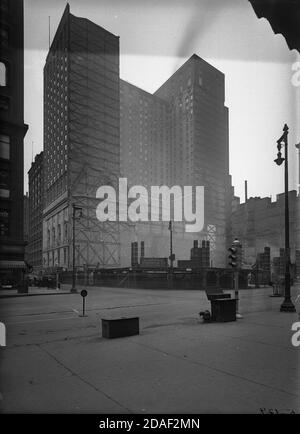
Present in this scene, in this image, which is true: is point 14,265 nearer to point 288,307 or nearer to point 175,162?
point 288,307

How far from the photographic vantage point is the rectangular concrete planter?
9.38 m

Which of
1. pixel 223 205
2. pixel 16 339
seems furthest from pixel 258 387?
pixel 223 205

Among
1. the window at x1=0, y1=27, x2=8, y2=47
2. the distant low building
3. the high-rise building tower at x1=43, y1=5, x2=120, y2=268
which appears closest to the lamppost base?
the window at x1=0, y1=27, x2=8, y2=47

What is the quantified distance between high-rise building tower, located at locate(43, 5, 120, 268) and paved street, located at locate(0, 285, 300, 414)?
6724 centimetres

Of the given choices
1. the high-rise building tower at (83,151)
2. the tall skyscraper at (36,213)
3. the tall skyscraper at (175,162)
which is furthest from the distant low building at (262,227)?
the tall skyscraper at (36,213)

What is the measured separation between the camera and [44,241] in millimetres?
100562

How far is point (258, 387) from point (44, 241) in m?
99.9

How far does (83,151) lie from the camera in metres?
81.8

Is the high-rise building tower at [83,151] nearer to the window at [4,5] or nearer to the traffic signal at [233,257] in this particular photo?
the traffic signal at [233,257]

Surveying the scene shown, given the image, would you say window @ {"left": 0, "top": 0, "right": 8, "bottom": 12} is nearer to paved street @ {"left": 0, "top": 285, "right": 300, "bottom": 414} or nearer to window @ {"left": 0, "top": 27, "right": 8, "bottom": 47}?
window @ {"left": 0, "top": 27, "right": 8, "bottom": 47}

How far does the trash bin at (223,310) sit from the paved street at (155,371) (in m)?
1.08

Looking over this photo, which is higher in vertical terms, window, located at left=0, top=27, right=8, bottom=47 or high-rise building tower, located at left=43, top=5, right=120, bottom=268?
high-rise building tower, located at left=43, top=5, right=120, bottom=268

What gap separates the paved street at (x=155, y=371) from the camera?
4832mm

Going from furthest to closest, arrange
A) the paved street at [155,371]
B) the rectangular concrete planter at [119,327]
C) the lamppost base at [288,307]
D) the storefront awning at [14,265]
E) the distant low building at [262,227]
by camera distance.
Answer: the distant low building at [262,227] → the storefront awning at [14,265] → the lamppost base at [288,307] → the rectangular concrete planter at [119,327] → the paved street at [155,371]
